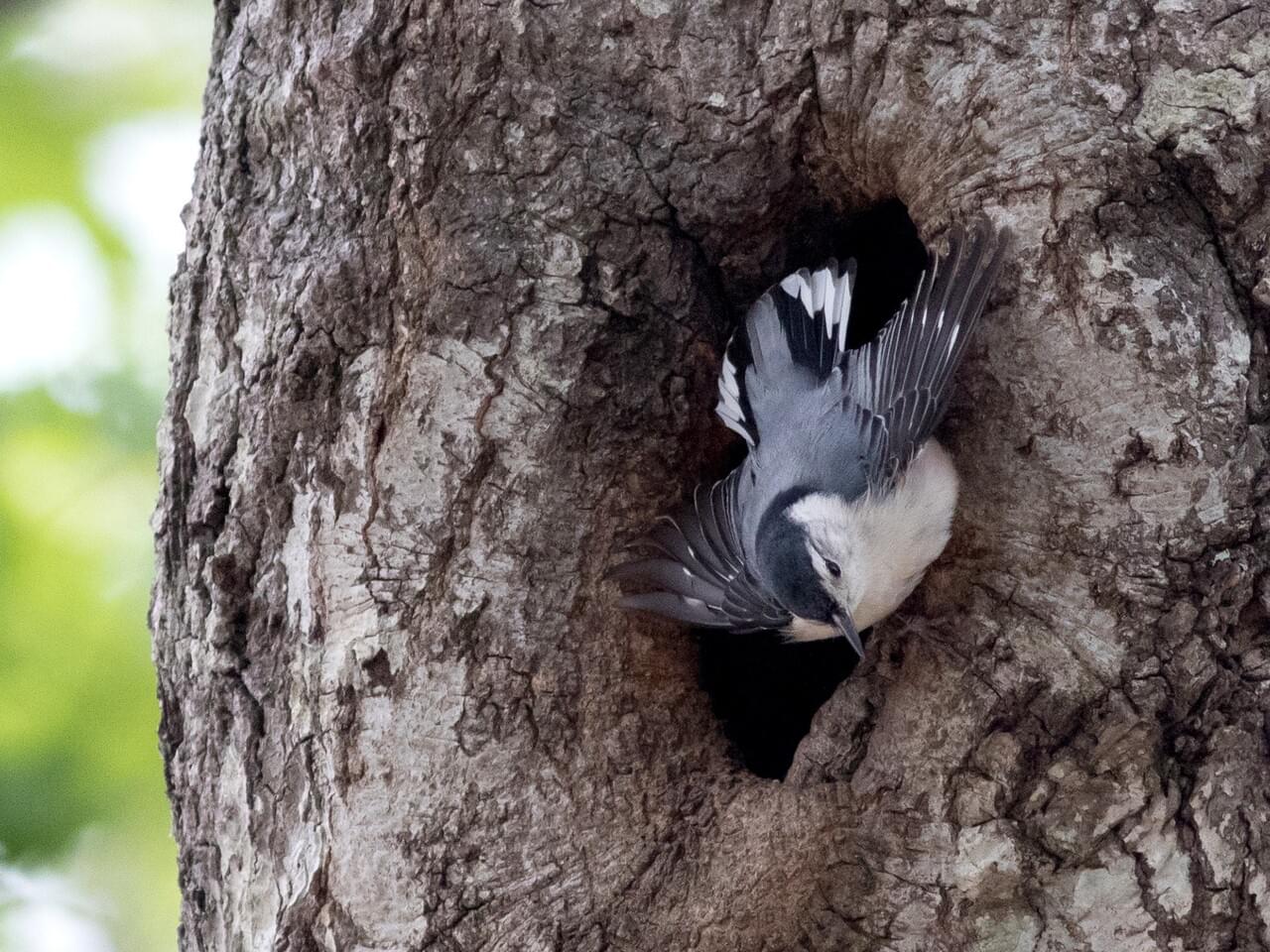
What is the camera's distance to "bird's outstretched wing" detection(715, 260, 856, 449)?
8.12ft

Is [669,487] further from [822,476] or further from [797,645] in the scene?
[797,645]

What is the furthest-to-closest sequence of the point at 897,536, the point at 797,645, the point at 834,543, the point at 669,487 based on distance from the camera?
the point at 797,645 < the point at 669,487 < the point at 834,543 < the point at 897,536

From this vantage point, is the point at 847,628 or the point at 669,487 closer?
the point at 847,628

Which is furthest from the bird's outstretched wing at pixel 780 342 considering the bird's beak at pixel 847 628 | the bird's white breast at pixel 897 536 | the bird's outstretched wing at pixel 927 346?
the bird's beak at pixel 847 628

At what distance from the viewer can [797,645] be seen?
2908 mm

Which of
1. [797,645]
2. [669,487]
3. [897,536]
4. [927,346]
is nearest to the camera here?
[927,346]

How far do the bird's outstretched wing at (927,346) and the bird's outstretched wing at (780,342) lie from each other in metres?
0.18

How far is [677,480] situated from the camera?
2.50 m

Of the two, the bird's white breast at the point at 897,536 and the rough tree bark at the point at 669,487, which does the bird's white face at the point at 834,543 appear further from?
the rough tree bark at the point at 669,487

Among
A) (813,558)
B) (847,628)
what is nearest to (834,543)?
(813,558)

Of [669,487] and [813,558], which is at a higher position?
[669,487]

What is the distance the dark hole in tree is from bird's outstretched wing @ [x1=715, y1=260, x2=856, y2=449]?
0.08m

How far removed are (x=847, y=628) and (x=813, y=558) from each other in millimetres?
143

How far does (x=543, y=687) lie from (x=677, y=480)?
485mm
